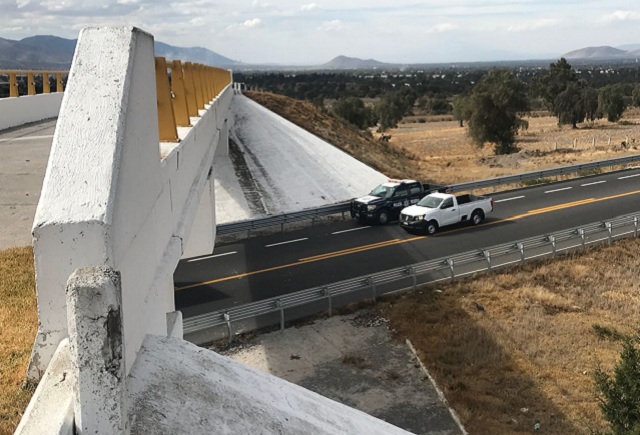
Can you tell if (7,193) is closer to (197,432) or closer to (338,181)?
(197,432)

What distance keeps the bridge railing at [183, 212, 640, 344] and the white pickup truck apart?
3438 mm

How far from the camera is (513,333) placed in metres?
15.1

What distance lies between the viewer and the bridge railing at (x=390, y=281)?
14.2m

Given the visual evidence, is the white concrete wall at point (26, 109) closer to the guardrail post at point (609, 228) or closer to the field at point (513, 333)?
the field at point (513, 333)

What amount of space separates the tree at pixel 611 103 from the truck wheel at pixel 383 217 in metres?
60.4

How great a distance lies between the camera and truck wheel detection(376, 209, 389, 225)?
23.7m

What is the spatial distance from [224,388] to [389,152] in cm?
4268

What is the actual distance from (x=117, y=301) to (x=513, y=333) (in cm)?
1380

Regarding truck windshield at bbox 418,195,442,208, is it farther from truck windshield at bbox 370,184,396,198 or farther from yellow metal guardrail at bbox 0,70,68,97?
yellow metal guardrail at bbox 0,70,68,97

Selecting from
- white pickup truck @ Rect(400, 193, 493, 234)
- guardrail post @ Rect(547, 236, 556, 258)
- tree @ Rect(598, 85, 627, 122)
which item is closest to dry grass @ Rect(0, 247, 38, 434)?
white pickup truck @ Rect(400, 193, 493, 234)

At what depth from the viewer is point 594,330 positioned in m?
15.5

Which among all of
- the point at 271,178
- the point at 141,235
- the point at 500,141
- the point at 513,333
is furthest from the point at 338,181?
the point at 500,141

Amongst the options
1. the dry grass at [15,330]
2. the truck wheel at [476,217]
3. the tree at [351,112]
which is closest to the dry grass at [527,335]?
the truck wheel at [476,217]

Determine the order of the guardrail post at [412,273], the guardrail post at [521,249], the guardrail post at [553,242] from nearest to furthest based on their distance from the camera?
the guardrail post at [412,273]
the guardrail post at [521,249]
the guardrail post at [553,242]
